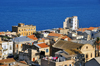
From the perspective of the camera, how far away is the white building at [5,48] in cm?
3145

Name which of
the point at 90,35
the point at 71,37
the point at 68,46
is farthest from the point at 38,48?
the point at 90,35

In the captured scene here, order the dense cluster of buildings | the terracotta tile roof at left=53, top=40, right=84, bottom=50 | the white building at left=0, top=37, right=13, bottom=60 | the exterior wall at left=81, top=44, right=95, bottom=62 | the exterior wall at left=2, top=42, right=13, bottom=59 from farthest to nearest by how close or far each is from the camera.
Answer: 1. the exterior wall at left=2, top=42, right=13, bottom=59
2. the white building at left=0, top=37, right=13, bottom=60
3. the terracotta tile roof at left=53, top=40, right=84, bottom=50
4. the exterior wall at left=81, top=44, right=95, bottom=62
5. the dense cluster of buildings

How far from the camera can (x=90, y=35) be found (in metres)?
41.9

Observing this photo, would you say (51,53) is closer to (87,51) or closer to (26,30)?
(87,51)

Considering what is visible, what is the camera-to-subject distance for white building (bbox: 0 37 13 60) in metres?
31.5

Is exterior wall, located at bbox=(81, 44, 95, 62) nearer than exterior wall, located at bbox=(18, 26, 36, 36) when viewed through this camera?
Yes

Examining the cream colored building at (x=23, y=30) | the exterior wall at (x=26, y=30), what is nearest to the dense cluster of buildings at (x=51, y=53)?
the cream colored building at (x=23, y=30)

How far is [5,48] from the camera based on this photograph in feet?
105

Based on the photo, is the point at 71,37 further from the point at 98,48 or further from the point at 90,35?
the point at 98,48

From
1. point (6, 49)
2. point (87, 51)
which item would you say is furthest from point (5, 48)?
point (87, 51)

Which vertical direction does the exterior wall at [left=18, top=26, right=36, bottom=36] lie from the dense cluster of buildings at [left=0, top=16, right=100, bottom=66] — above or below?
above

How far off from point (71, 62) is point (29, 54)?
6.37 metres

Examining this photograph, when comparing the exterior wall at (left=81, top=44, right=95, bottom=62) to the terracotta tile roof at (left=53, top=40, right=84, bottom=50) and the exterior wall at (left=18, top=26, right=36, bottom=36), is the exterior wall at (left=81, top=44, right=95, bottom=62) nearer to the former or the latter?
the terracotta tile roof at (left=53, top=40, right=84, bottom=50)

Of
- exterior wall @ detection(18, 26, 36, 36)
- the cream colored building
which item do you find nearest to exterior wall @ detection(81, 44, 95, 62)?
the cream colored building
